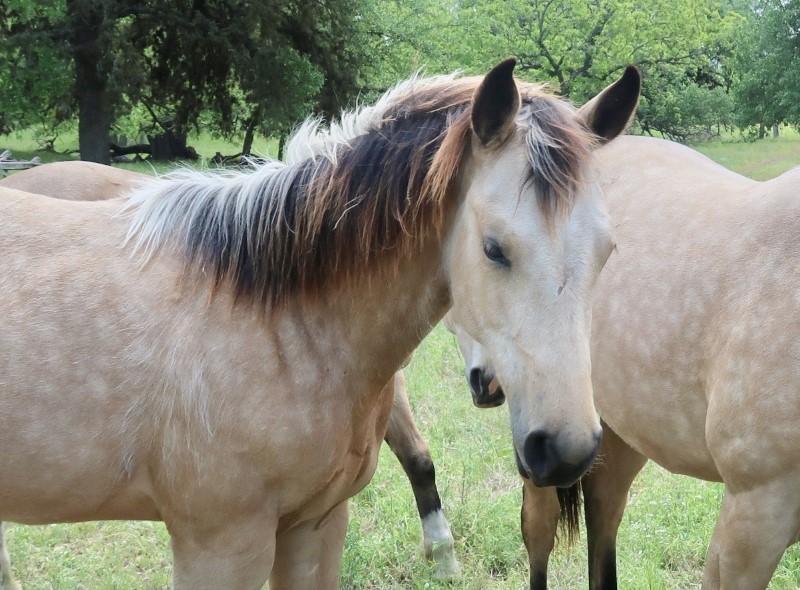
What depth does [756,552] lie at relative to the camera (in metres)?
2.26

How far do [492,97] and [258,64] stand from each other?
50.3 ft

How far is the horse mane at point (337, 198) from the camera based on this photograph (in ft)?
5.87

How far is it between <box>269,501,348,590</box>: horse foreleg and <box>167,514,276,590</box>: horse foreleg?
249 millimetres

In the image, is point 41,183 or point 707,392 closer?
point 707,392

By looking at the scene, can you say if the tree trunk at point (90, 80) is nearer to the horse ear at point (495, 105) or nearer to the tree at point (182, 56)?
the tree at point (182, 56)

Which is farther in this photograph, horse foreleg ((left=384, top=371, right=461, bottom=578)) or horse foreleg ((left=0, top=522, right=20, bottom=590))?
horse foreleg ((left=384, top=371, right=461, bottom=578))

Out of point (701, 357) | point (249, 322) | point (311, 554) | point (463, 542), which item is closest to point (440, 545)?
point (463, 542)

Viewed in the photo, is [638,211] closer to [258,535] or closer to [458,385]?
[258,535]

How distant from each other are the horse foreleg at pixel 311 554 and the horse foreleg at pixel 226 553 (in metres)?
0.25

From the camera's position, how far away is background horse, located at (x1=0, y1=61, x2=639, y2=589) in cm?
184

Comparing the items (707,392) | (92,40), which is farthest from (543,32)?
(707,392)

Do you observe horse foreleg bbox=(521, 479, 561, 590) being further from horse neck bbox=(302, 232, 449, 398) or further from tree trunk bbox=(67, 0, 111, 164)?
tree trunk bbox=(67, 0, 111, 164)

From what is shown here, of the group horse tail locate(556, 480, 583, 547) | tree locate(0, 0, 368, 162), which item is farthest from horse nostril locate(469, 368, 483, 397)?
tree locate(0, 0, 368, 162)

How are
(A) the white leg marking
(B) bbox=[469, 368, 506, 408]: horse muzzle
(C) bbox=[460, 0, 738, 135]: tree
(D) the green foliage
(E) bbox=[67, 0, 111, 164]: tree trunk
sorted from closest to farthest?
1. (B) bbox=[469, 368, 506, 408]: horse muzzle
2. (A) the white leg marking
3. (E) bbox=[67, 0, 111, 164]: tree trunk
4. (C) bbox=[460, 0, 738, 135]: tree
5. (D) the green foliage
